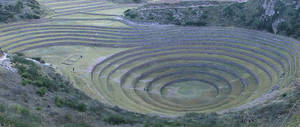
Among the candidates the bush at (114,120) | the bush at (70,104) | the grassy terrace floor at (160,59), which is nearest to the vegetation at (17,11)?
the grassy terrace floor at (160,59)

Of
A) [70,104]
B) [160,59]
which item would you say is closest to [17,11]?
[160,59]

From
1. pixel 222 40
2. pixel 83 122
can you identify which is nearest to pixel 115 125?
pixel 83 122

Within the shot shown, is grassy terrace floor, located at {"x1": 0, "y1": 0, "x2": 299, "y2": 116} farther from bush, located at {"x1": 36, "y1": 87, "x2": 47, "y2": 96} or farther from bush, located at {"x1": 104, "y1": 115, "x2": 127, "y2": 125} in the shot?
bush, located at {"x1": 104, "y1": 115, "x2": 127, "y2": 125}

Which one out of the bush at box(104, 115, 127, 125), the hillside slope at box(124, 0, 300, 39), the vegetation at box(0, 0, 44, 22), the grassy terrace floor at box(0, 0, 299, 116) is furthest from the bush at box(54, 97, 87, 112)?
the vegetation at box(0, 0, 44, 22)

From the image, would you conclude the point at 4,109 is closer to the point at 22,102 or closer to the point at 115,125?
the point at 22,102

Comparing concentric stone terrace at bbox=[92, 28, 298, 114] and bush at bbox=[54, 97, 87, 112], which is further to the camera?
concentric stone terrace at bbox=[92, 28, 298, 114]

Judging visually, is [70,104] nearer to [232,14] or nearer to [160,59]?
[160,59]

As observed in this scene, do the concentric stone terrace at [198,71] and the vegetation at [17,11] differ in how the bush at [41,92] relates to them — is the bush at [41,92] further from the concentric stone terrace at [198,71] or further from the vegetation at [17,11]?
the vegetation at [17,11]
